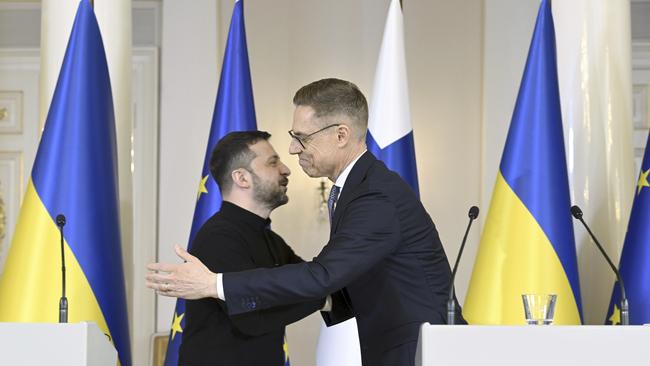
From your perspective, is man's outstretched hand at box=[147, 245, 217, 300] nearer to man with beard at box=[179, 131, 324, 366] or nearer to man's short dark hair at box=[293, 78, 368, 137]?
man with beard at box=[179, 131, 324, 366]

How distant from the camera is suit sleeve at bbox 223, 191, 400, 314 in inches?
115

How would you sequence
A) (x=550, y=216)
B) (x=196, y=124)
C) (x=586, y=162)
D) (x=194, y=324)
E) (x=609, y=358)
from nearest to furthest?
(x=609, y=358) < (x=194, y=324) < (x=550, y=216) < (x=586, y=162) < (x=196, y=124)

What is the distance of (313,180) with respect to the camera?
688 centimetres

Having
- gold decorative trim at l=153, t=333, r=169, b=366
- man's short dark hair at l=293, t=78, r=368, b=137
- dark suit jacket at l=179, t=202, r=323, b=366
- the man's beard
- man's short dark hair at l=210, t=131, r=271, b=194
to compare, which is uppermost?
man's short dark hair at l=293, t=78, r=368, b=137

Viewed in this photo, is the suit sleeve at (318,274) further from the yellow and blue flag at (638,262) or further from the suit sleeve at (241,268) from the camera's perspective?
the yellow and blue flag at (638,262)

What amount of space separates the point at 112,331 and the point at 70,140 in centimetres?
78

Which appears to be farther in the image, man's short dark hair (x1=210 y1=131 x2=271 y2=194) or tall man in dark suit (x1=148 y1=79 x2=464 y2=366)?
man's short dark hair (x1=210 y1=131 x2=271 y2=194)

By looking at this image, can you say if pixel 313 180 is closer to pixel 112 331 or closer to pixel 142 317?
pixel 142 317

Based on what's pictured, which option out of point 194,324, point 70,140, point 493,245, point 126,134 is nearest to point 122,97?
point 126,134

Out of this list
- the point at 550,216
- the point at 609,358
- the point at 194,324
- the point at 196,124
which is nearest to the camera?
the point at 609,358

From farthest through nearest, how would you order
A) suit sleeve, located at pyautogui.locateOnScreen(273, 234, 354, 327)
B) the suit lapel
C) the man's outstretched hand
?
suit sleeve, located at pyautogui.locateOnScreen(273, 234, 354, 327) < the suit lapel < the man's outstretched hand

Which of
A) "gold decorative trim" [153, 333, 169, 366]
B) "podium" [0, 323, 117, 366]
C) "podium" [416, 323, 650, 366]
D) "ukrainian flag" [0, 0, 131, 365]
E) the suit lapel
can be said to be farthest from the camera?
"gold decorative trim" [153, 333, 169, 366]

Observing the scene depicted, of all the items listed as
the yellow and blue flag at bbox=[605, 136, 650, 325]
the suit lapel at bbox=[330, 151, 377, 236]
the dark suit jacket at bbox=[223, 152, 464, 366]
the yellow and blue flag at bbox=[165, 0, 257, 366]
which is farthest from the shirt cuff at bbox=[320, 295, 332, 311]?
the yellow and blue flag at bbox=[165, 0, 257, 366]

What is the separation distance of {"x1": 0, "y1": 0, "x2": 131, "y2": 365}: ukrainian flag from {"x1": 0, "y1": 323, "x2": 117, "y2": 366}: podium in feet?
4.13
